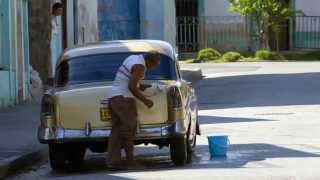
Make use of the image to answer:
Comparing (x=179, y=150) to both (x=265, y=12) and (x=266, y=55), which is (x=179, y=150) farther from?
(x=265, y=12)

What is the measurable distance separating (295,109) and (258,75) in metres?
11.1

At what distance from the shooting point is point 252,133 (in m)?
17.2

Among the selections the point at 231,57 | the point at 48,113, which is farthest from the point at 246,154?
the point at 231,57

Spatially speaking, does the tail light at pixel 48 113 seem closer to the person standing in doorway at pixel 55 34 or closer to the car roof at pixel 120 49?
the car roof at pixel 120 49

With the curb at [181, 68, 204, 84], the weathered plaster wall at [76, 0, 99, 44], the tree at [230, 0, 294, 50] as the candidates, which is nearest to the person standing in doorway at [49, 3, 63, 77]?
the weathered plaster wall at [76, 0, 99, 44]

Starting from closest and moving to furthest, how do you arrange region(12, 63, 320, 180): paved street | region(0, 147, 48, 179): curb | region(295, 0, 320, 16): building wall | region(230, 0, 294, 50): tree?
region(12, 63, 320, 180): paved street, region(0, 147, 48, 179): curb, region(230, 0, 294, 50): tree, region(295, 0, 320, 16): building wall

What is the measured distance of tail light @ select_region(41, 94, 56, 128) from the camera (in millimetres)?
12438

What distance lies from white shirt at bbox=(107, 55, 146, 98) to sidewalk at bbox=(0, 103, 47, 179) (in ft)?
6.44

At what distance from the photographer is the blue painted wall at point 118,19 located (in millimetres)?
37906

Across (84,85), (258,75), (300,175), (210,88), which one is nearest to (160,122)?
(84,85)

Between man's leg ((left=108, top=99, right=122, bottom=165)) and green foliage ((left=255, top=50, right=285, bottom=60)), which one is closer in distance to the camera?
man's leg ((left=108, top=99, right=122, bottom=165))

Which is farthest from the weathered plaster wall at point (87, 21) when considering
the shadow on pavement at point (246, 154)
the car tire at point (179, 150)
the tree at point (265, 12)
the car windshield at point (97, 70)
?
the car tire at point (179, 150)

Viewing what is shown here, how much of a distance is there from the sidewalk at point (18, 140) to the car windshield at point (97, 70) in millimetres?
1339

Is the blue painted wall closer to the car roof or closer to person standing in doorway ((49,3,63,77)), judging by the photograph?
person standing in doorway ((49,3,63,77))
